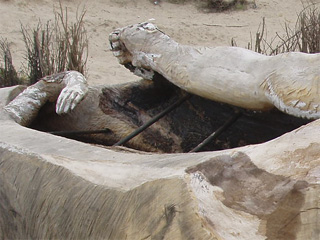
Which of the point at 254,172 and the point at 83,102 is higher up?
the point at 254,172

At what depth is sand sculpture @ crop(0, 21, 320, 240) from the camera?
951mm

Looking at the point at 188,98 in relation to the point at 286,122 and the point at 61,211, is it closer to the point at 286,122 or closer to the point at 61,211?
the point at 286,122

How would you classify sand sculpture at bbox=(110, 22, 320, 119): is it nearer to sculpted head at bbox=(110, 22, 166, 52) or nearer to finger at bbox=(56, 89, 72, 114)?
sculpted head at bbox=(110, 22, 166, 52)

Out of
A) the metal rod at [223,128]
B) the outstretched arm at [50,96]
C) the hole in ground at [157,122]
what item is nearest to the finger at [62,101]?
the outstretched arm at [50,96]

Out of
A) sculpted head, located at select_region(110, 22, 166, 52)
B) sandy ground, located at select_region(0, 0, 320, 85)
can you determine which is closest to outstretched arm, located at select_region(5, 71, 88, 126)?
sculpted head, located at select_region(110, 22, 166, 52)

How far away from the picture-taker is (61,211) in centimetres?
122

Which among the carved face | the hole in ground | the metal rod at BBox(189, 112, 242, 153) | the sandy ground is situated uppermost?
the carved face

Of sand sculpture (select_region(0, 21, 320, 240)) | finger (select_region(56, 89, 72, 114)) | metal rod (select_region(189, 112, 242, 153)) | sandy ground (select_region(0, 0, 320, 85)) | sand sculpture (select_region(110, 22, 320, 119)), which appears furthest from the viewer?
sandy ground (select_region(0, 0, 320, 85))

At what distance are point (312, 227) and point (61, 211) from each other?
1.71 feet

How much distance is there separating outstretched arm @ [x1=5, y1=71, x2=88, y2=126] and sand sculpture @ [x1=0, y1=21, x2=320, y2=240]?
191 millimetres

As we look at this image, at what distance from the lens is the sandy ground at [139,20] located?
476 cm

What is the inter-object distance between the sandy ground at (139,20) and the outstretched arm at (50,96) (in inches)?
90.7

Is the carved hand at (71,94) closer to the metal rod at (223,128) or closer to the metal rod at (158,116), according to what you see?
the metal rod at (158,116)

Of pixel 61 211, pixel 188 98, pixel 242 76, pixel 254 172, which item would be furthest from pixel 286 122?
pixel 61 211
